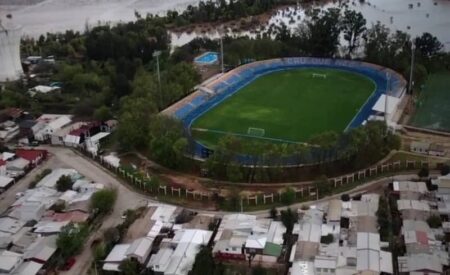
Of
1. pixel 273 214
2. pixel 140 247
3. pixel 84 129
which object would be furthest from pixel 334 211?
pixel 84 129

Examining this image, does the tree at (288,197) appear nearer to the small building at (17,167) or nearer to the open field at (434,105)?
the open field at (434,105)

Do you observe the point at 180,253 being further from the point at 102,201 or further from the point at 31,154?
the point at 31,154

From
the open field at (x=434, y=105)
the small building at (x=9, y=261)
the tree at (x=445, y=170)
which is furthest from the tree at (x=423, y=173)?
the small building at (x=9, y=261)

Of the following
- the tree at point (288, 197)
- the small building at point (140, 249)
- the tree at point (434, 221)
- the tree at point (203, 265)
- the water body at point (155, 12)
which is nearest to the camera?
the tree at point (203, 265)

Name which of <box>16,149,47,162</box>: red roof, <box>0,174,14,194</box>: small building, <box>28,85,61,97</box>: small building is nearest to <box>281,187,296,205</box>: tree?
<box>0,174,14,194</box>: small building

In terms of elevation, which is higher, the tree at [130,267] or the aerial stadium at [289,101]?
the aerial stadium at [289,101]

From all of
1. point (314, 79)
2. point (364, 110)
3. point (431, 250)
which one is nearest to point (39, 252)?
point (431, 250)
